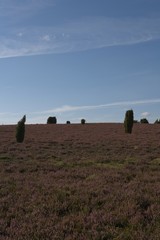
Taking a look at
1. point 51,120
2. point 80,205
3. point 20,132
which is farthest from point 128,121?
point 80,205

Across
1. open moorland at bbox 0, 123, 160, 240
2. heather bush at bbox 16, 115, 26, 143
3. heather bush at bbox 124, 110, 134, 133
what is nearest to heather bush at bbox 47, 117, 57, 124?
heather bush at bbox 124, 110, 134, 133

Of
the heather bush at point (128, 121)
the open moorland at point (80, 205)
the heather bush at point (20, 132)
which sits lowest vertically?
the open moorland at point (80, 205)

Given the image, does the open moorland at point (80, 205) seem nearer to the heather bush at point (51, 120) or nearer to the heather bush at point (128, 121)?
the heather bush at point (128, 121)

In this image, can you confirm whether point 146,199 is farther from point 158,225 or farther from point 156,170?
point 156,170

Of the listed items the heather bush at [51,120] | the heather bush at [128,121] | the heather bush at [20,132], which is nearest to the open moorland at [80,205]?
the heather bush at [20,132]

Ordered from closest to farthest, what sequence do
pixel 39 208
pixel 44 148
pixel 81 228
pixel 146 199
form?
pixel 81 228, pixel 39 208, pixel 146 199, pixel 44 148

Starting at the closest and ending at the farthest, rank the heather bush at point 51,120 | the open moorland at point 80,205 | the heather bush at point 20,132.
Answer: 1. the open moorland at point 80,205
2. the heather bush at point 20,132
3. the heather bush at point 51,120

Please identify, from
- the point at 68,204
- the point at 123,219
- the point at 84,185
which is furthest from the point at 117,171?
the point at 123,219

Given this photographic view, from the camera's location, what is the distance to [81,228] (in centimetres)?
1015

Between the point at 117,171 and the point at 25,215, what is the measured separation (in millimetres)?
9133

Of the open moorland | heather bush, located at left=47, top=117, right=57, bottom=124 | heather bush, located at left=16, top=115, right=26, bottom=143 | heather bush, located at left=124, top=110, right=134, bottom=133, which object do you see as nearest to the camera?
the open moorland

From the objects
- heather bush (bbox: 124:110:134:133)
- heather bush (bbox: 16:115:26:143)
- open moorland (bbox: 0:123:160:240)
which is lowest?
open moorland (bbox: 0:123:160:240)

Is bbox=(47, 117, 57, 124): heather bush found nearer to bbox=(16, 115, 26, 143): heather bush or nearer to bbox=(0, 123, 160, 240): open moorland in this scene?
bbox=(16, 115, 26, 143): heather bush

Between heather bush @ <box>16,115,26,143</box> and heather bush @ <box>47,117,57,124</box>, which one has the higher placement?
heather bush @ <box>47,117,57,124</box>
